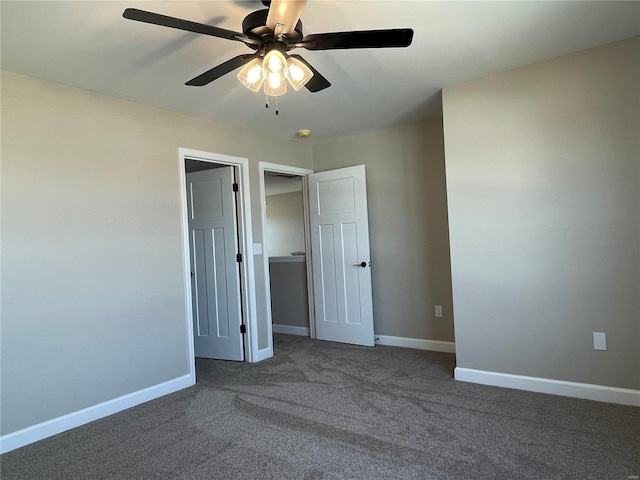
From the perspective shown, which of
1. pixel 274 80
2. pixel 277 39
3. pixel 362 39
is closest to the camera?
pixel 362 39

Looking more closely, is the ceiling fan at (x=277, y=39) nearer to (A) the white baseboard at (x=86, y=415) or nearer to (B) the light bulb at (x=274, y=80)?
(B) the light bulb at (x=274, y=80)

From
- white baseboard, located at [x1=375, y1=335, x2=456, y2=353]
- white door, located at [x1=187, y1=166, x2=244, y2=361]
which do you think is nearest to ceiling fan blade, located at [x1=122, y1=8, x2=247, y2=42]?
white door, located at [x1=187, y1=166, x2=244, y2=361]

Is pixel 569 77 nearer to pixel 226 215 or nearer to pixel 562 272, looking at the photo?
pixel 562 272

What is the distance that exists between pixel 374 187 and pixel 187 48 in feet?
8.78

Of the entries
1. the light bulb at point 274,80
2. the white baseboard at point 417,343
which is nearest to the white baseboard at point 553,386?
the white baseboard at point 417,343

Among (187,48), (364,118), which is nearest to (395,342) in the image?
(364,118)

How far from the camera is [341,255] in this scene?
4.76 metres

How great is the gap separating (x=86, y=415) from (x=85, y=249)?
1.17 metres

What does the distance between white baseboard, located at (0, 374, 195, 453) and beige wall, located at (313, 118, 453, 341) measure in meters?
2.27

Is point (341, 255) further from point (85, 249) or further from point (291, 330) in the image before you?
point (85, 249)

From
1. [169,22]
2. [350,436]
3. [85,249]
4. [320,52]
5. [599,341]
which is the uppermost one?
[320,52]

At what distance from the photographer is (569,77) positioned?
2.93 metres

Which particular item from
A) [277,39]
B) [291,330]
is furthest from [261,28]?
[291,330]

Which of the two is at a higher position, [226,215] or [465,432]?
[226,215]
